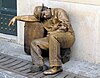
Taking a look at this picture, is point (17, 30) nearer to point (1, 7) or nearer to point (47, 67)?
point (1, 7)

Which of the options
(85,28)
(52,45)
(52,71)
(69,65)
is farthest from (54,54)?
(85,28)

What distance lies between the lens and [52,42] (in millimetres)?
5023

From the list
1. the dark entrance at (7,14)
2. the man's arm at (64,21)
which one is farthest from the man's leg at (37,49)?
the dark entrance at (7,14)

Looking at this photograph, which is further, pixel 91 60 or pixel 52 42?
pixel 91 60

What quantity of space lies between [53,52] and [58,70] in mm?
288

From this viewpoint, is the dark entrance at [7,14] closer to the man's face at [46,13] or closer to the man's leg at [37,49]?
the man's face at [46,13]

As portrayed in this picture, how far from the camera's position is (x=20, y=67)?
5395 millimetres

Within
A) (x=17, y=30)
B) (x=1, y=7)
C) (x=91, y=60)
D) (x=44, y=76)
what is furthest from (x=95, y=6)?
(x=1, y=7)

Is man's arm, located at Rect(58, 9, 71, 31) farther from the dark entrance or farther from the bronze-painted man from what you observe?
the dark entrance

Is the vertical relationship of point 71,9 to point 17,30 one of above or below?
above

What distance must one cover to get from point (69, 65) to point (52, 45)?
0.60 m

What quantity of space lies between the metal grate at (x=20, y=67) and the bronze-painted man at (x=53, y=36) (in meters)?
0.10

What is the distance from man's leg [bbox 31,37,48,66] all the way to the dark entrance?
5.01 feet

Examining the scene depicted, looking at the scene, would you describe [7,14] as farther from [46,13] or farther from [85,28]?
[85,28]
